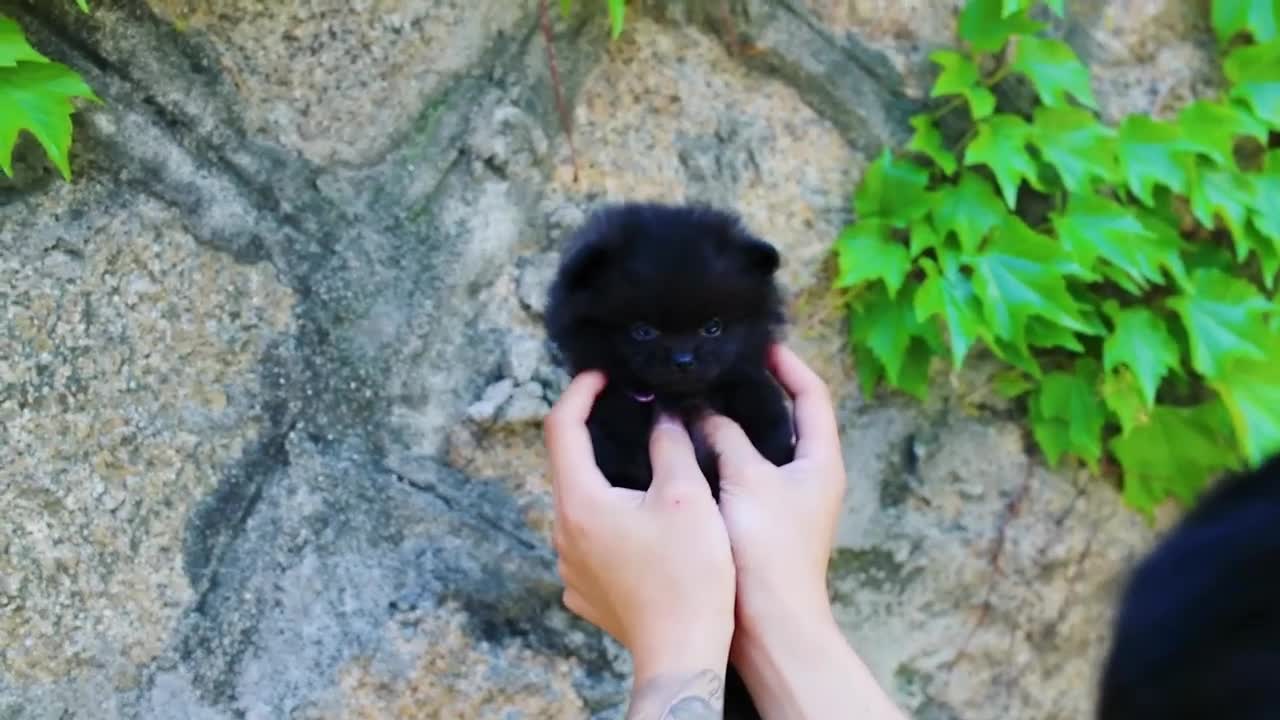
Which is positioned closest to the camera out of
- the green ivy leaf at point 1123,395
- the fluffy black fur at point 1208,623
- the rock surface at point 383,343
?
the fluffy black fur at point 1208,623

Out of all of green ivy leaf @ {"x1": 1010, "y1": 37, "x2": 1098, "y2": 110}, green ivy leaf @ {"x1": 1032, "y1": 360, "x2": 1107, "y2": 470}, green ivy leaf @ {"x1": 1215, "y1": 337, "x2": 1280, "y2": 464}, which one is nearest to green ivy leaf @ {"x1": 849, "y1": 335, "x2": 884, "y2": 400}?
green ivy leaf @ {"x1": 1032, "y1": 360, "x2": 1107, "y2": 470}

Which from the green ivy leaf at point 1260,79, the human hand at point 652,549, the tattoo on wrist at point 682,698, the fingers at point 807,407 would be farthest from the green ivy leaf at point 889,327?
the tattoo on wrist at point 682,698

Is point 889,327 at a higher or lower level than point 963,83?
lower

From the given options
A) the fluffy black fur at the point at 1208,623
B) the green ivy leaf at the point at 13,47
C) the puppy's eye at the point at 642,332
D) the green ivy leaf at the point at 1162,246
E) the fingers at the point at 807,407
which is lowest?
the fingers at the point at 807,407

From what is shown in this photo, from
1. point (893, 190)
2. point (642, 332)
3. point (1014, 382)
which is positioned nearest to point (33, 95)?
point (642, 332)

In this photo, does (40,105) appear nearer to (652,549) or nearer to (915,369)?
(652,549)

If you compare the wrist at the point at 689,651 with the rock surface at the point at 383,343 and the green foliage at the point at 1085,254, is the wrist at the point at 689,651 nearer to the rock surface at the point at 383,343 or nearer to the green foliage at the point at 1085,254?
the rock surface at the point at 383,343
